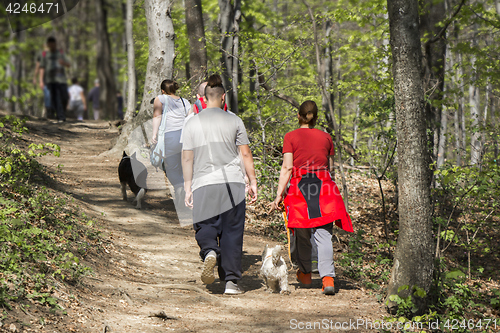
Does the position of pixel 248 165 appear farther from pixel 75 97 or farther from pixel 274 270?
pixel 75 97

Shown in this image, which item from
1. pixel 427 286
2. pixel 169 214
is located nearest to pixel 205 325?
pixel 427 286

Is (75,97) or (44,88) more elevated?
(75,97)

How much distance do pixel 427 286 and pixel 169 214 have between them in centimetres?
470

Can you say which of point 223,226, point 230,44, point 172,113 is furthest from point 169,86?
point 230,44

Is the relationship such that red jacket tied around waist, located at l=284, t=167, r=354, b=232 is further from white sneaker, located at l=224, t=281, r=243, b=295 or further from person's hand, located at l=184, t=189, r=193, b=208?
person's hand, located at l=184, t=189, r=193, b=208

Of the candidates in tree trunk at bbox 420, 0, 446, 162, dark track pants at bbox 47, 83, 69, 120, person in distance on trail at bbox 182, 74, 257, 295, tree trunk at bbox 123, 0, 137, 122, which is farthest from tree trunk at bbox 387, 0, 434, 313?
tree trunk at bbox 123, 0, 137, 122

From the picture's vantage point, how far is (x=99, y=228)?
6461mm

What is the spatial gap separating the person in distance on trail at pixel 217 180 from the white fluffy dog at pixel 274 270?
338 mm

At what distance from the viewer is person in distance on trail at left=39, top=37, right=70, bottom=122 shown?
489 inches

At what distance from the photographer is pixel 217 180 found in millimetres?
4684

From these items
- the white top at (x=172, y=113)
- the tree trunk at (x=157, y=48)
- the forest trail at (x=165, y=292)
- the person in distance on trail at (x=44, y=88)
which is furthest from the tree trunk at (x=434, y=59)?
the person in distance on trail at (x=44, y=88)

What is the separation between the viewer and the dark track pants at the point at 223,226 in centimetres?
468

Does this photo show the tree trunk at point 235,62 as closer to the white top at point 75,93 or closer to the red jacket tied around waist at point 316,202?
the red jacket tied around waist at point 316,202

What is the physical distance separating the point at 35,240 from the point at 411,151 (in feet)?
14.4
